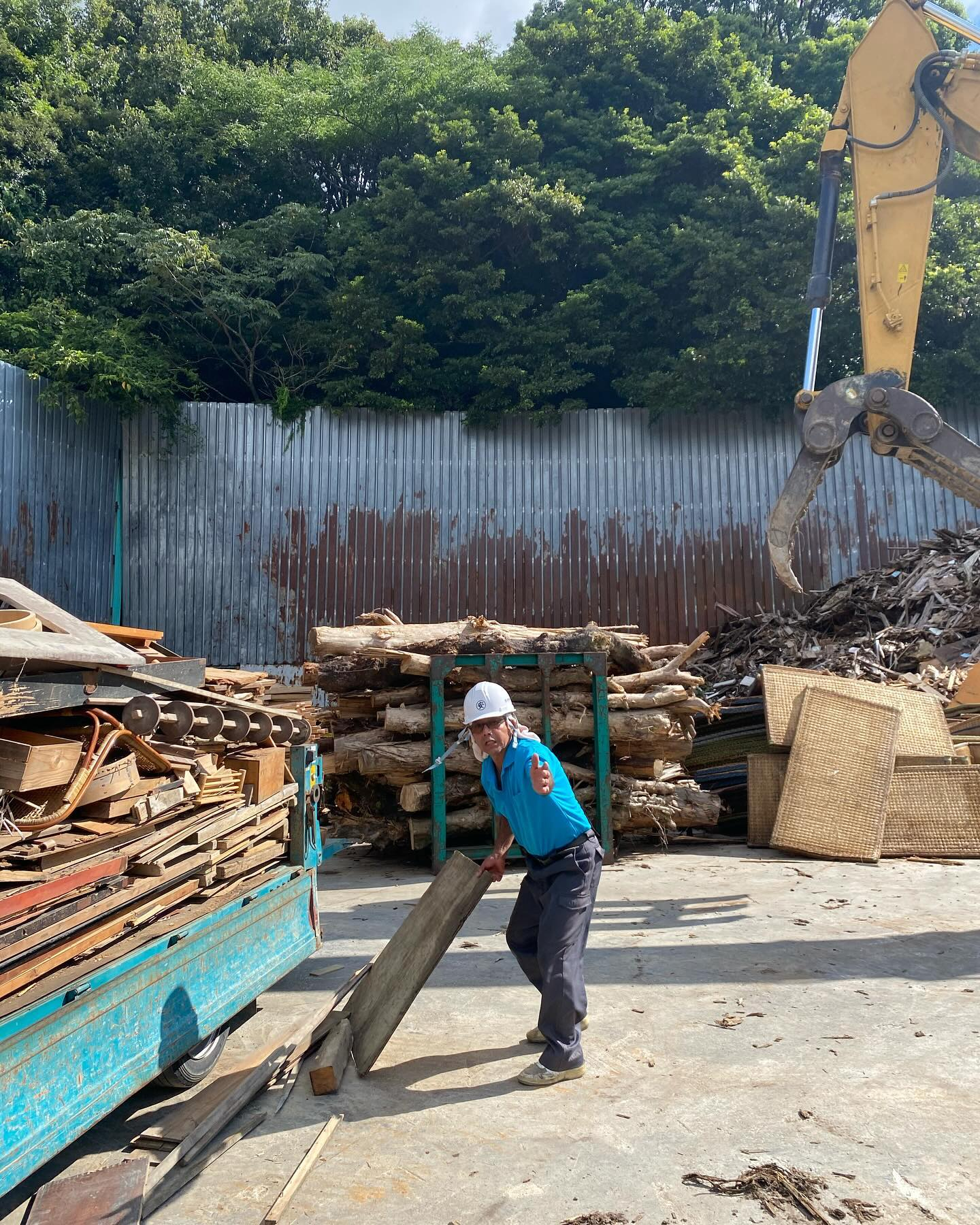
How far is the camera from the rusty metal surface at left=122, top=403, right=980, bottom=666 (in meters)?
16.3

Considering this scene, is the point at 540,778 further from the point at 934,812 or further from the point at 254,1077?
the point at 934,812

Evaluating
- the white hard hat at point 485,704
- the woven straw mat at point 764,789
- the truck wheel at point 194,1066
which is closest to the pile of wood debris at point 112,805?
the truck wheel at point 194,1066

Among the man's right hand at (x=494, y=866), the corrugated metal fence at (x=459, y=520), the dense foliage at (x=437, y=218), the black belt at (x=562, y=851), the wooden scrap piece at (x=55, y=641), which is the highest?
the dense foliage at (x=437, y=218)

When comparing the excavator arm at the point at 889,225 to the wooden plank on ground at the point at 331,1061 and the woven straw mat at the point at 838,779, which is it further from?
the wooden plank on ground at the point at 331,1061

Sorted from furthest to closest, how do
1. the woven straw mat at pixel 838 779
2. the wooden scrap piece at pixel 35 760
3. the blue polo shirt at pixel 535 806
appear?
1. the woven straw mat at pixel 838 779
2. the blue polo shirt at pixel 535 806
3. the wooden scrap piece at pixel 35 760

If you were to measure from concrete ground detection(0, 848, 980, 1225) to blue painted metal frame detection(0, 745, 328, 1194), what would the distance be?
1.32ft

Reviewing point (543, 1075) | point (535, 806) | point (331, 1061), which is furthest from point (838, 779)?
point (331, 1061)

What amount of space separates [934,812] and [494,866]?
6179 mm

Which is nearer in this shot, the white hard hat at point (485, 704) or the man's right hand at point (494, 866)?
the white hard hat at point (485, 704)

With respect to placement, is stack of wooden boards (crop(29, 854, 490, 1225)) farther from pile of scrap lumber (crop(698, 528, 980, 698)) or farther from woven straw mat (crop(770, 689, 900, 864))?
pile of scrap lumber (crop(698, 528, 980, 698))

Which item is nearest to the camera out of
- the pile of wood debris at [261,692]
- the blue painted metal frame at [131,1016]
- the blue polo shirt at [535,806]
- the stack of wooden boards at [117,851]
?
the blue painted metal frame at [131,1016]

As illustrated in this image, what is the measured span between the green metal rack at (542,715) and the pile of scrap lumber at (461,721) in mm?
106

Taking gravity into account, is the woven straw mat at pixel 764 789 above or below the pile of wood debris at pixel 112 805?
below

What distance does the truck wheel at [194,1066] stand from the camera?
12.9 feet
